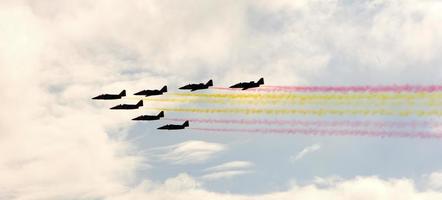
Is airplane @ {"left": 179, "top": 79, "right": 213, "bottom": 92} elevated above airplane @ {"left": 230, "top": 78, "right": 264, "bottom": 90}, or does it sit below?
above

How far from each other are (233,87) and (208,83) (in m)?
9.13

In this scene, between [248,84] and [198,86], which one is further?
[198,86]

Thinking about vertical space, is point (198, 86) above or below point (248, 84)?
above

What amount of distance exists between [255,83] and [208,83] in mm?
12470

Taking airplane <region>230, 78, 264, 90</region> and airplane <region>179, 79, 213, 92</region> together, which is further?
airplane <region>179, 79, 213, 92</region>

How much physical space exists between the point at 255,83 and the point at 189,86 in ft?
53.5

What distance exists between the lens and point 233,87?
624ft

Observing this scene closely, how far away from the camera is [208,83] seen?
648 ft

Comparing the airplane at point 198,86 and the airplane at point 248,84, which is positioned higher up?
the airplane at point 198,86

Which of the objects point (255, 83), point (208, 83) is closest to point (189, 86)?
point (208, 83)

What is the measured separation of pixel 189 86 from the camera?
19738cm

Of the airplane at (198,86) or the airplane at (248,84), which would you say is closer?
the airplane at (248,84)

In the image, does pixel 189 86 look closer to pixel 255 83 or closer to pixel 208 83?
pixel 208 83
